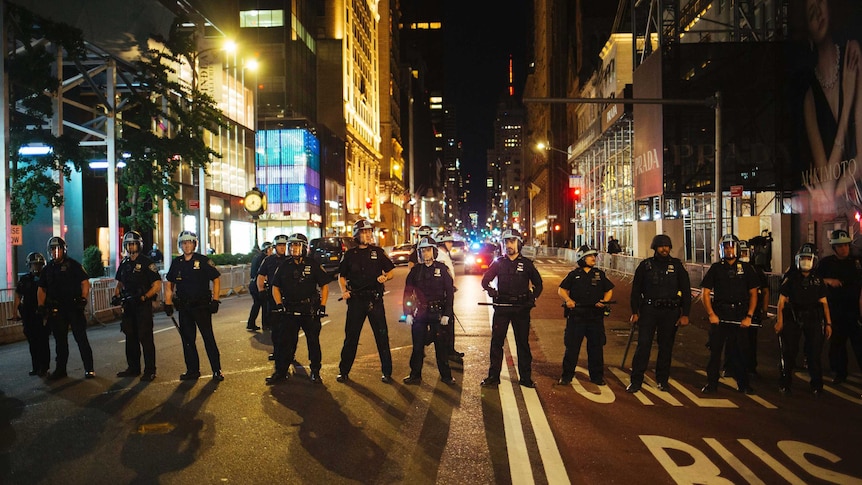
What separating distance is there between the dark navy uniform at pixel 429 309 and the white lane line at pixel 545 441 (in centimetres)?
119

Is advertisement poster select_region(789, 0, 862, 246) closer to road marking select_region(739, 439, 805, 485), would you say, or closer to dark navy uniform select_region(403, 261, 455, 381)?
dark navy uniform select_region(403, 261, 455, 381)

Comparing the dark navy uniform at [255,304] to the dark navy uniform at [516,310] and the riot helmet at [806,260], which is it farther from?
the riot helmet at [806,260]

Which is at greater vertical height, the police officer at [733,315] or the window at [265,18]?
the window at [265,18]

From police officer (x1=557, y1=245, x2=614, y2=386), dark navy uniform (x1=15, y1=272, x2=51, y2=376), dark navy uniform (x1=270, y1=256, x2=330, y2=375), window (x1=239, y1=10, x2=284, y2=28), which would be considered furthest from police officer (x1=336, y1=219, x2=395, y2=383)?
window (x1=239, y1=10, x2=284, y2=28)

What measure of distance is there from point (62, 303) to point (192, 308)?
197cm

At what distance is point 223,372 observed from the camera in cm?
952

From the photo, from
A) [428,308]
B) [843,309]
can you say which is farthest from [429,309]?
[843,309]

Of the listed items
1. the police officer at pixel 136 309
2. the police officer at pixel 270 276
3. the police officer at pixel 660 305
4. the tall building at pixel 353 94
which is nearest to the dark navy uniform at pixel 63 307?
the police officer at pixel 136 309

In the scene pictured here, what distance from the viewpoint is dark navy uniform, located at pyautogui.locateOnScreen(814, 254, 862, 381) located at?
8.77 metres

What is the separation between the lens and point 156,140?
23000 mm

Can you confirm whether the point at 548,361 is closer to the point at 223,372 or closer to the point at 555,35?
the point at 223,372

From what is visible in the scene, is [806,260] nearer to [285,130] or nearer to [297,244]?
[297,244]

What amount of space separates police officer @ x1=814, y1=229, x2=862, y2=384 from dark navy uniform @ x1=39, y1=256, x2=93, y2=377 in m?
10.1

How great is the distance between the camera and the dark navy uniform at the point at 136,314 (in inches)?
363
